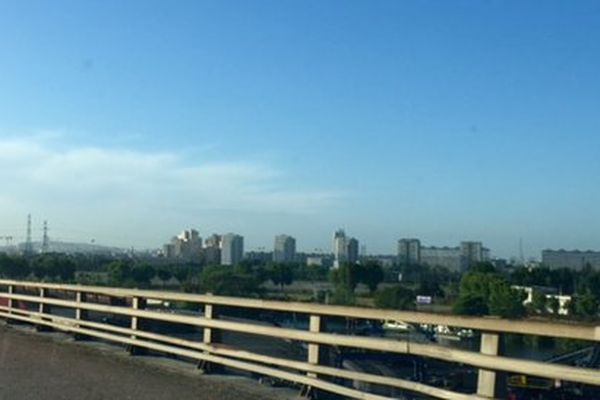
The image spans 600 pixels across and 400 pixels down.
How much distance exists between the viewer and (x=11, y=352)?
1519 cm

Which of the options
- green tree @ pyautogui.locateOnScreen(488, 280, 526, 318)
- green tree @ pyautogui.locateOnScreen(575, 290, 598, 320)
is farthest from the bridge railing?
green tree @ pyautogui.locateOnScreen(575, 290, 598, 320)

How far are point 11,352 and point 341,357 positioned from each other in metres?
Answer: 7.09

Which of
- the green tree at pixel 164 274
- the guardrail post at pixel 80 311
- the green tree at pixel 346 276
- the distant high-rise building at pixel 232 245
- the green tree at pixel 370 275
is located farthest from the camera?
the distant high-rise building at pixel 232 245

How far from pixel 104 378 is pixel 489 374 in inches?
233

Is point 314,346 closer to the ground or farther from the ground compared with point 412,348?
closer to the ground

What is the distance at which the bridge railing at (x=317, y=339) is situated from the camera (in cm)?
716

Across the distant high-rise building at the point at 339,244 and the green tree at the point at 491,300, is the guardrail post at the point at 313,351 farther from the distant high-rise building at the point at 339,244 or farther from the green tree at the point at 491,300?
the distant high-rise building at the point at 339,244

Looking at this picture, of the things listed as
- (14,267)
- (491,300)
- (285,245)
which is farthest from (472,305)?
(285,245)

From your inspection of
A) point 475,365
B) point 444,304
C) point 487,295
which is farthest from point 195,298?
point 444,304

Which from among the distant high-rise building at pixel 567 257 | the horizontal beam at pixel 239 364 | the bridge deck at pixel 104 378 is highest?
the distant high-rise building at pixel 567 257

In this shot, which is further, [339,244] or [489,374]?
[339,244]

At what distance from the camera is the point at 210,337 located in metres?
12.2

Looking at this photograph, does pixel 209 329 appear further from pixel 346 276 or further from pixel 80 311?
pixel 346 276

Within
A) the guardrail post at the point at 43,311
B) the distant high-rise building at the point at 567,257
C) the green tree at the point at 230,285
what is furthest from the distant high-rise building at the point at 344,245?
the guardrail post at the point at 43,311
